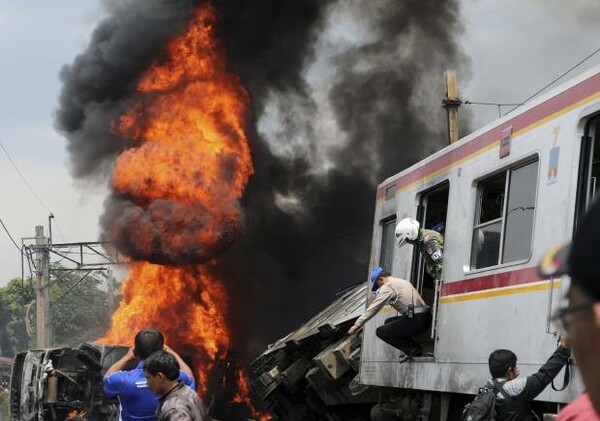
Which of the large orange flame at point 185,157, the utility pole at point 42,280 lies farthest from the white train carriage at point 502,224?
the utility pole at point 42,280

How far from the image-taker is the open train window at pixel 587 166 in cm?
657

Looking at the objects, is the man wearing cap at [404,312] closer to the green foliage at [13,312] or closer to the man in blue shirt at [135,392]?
the man in blue shirt at [135,392]

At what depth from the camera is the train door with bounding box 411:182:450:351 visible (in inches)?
388

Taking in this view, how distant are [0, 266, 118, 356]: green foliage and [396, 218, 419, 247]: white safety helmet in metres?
57.8

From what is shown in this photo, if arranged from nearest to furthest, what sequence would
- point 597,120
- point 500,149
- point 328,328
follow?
point 597,120
point 500,149
point 328,328

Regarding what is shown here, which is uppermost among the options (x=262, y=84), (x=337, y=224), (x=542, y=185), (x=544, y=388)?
(x=262, y=84)

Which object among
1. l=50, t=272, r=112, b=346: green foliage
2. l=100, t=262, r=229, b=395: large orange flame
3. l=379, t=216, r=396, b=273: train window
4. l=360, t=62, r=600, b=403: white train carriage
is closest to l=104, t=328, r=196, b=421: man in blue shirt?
l=360, t=62, r=600, b=403: white train carriage

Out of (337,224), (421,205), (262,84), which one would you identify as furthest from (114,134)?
(421,205)

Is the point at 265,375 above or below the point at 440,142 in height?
below

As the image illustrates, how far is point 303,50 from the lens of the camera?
3066cm

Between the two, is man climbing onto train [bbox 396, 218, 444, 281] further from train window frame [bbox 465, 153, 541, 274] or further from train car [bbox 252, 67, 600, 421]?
train window frame [bbox 465, 153, 541, 274]

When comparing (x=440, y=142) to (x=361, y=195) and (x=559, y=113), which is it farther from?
(x=559, y=113)

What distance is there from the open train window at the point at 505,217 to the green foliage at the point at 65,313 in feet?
193

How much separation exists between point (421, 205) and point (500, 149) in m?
2.19
